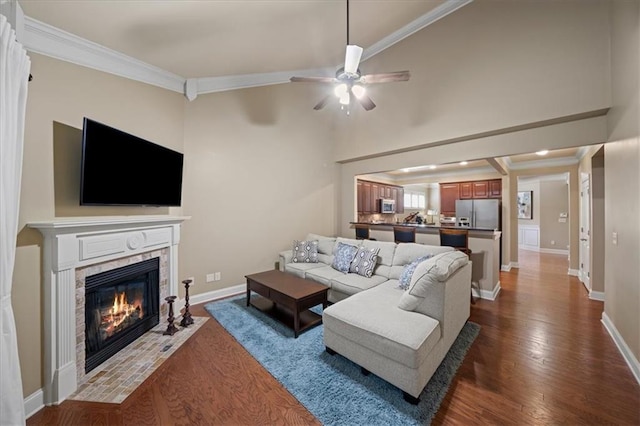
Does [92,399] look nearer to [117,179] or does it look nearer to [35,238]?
[35,238]

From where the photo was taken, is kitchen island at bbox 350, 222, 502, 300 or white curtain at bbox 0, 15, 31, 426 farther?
kitchen island at bbox 350, 222, 502, 300

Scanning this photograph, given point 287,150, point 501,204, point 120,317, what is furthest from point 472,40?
point 120,317

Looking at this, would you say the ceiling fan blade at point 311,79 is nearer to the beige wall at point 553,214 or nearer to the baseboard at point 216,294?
the baseboard at point 216,294

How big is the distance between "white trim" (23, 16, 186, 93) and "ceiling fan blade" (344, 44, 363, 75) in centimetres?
233

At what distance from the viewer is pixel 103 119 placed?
2457 mm

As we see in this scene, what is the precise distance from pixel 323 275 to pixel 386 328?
5.69 feet

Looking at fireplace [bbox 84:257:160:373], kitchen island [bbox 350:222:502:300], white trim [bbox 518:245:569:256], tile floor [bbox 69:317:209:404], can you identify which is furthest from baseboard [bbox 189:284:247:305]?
white trim [bbox 518:245:569:256]

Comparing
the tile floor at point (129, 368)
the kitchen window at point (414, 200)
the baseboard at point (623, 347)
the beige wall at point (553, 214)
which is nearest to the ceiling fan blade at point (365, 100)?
the tile floor at point (129, 368)

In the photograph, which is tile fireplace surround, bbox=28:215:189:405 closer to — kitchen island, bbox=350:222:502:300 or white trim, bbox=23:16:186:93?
white trim, bbox=23:16:186:93

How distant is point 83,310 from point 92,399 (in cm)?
70

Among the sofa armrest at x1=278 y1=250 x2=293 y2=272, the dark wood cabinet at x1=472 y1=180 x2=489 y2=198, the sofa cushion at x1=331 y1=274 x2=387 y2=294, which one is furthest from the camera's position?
the dark wood cabinet at x1=472 y1=180 x2=489 y2=198

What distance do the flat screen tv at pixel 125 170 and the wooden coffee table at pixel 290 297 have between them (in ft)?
5.22

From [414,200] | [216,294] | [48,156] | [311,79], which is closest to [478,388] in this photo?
[311,79]

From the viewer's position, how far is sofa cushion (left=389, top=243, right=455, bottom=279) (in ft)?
10.9
